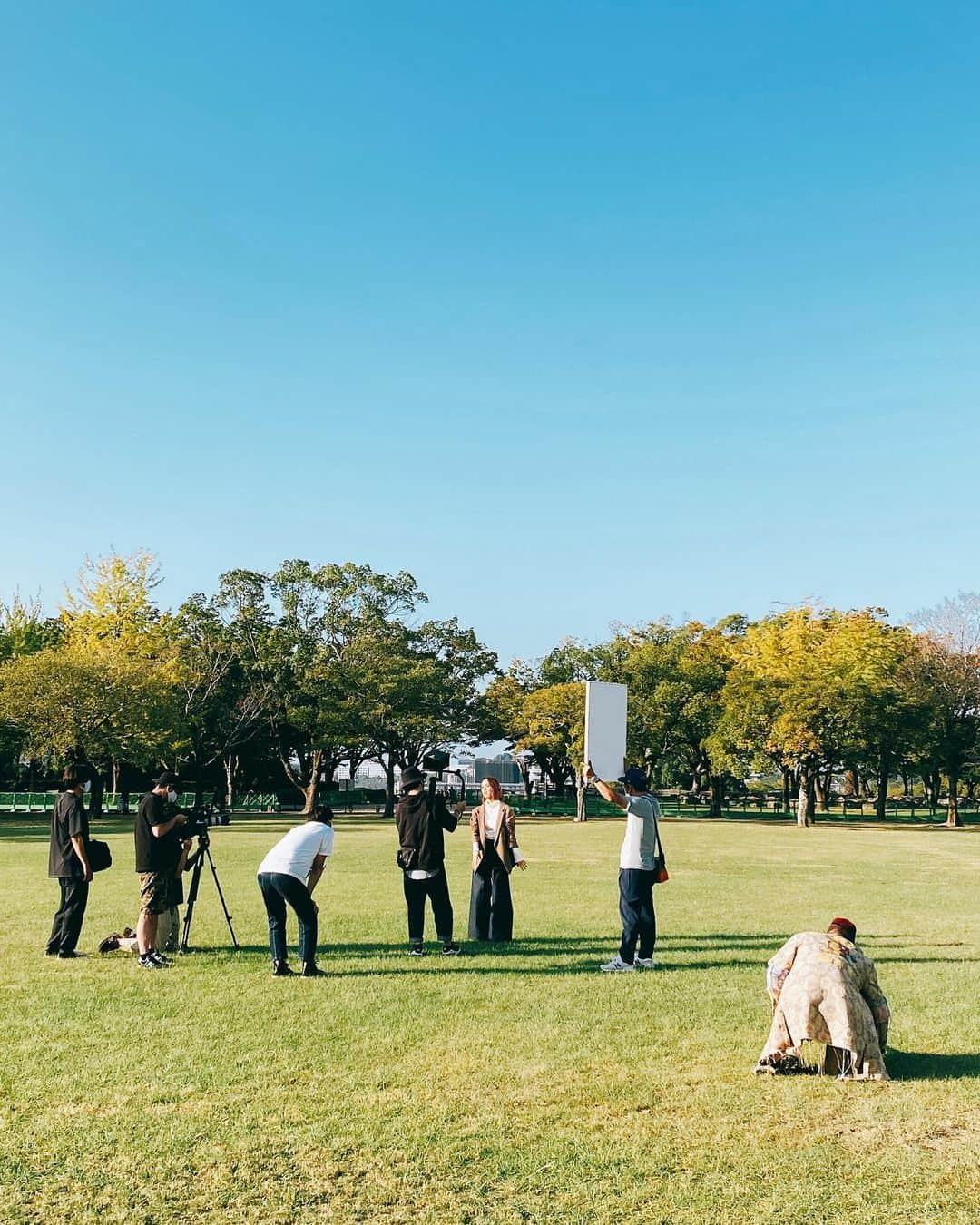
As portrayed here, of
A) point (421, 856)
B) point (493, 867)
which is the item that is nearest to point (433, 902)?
point (421, 856)

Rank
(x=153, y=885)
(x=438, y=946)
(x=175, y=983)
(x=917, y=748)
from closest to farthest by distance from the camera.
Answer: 1. (x=175, y=983)
2. (x=153, y=885)
3. (x=438, y=946)
4. (x=917, y=748)

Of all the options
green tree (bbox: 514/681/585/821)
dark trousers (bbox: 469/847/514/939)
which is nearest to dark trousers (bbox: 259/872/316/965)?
dark trousers (bbox: 469/847/514/939)

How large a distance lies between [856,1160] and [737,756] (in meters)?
48.7

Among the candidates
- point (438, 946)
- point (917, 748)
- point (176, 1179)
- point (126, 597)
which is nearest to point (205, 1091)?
point (176, 1179)

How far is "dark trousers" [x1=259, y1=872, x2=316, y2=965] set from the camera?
9.77m

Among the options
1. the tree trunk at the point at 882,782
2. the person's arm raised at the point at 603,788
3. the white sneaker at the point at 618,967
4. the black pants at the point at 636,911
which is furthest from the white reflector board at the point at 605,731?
the tree trunk at the point at 882,782

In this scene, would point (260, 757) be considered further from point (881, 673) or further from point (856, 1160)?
point (856, 1160)

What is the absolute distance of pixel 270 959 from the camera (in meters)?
10.9

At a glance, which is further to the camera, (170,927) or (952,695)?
(952,695)

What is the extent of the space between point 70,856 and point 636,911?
18.9 feet

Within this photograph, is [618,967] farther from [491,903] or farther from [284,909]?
[284,909]

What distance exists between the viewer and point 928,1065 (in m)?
7.27

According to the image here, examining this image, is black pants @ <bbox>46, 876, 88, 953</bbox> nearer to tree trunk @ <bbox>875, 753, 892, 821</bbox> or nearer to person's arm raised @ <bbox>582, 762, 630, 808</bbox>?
person's arm raised @ <bbox>582, 762, 630, 808</bbox>

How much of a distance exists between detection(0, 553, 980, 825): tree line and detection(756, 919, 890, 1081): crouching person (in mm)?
36796
